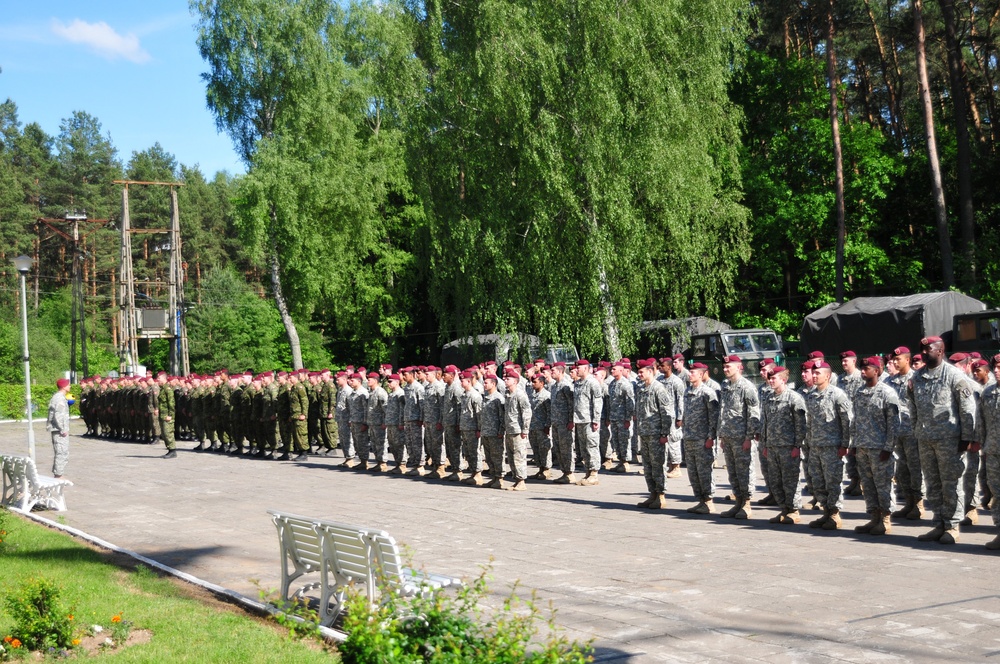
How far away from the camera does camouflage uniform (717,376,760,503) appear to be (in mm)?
12633

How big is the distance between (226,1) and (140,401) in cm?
1785

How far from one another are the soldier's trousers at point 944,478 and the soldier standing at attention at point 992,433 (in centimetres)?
31

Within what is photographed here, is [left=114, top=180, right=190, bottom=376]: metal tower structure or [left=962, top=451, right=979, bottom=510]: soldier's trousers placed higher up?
[left=114, top=180, right=190, bottom=376]: metal tower structure

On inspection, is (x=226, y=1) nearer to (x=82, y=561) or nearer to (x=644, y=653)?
(x=82, y=561)

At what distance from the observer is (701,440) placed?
1333 cm

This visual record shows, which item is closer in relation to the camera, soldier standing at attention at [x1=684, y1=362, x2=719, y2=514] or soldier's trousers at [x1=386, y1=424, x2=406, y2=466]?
soldier standing at attention at [x1=684, y1=362, x2=719, y2=514]

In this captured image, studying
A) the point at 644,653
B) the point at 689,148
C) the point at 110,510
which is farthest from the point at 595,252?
the point at 644,653

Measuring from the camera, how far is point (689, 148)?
91.8 feet

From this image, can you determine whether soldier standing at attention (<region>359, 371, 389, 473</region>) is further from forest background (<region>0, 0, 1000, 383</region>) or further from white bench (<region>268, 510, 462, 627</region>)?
white bench (<region>268, 510, 462, 627</region>)

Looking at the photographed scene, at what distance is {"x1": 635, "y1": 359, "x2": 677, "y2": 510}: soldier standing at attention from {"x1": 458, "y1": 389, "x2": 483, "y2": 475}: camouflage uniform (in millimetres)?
4154

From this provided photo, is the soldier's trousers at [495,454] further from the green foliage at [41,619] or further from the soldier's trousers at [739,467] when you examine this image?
the green foliage at [41,619]

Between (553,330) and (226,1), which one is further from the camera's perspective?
(226,1)

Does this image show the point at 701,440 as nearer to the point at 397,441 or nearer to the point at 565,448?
the point at 565,448

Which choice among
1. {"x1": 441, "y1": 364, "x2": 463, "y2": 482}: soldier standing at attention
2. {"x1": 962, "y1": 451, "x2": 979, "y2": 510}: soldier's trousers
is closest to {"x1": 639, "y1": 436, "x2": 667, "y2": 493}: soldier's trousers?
{"x1": 962, "y1": 451, "x2": 979, "y2": 510}: soldier's trousers
